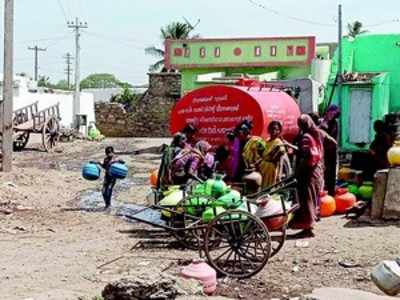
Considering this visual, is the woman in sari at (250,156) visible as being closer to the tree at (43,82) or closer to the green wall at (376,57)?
the green wall at (376,57)

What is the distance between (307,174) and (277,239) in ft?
4.26

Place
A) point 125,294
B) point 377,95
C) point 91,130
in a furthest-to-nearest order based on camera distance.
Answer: point 91,130, point 377,95, point 125,294

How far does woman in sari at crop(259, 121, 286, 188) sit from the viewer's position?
33.2 ft

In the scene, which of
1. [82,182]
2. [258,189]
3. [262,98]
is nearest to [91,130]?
[82,182]

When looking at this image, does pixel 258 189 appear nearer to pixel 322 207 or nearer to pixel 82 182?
pixel 322 207

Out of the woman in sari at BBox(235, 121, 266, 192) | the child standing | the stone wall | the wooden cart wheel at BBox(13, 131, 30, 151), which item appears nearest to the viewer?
the woman in sari at BBox(235, 121, 266, 192)

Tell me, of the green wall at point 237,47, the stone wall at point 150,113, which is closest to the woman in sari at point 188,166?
the green wall at point 237,47

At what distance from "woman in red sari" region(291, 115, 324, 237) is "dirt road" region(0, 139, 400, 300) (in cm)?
29

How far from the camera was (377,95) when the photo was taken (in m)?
15.8

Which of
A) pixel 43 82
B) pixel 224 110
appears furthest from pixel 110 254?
pixel 43 82

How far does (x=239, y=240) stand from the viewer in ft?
25.3

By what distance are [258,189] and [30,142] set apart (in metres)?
19.6

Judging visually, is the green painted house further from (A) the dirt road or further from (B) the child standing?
(B) the child standing

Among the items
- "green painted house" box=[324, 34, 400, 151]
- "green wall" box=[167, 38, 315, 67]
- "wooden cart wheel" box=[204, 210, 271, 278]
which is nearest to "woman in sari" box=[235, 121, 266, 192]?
"wooden cart wheel" box=[204, 210, 271, 278]
